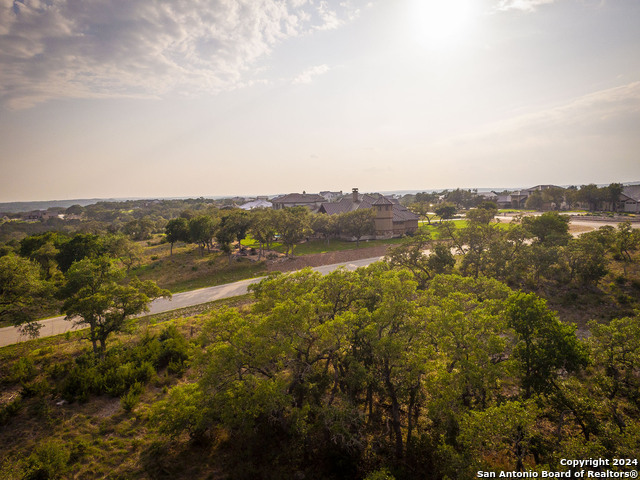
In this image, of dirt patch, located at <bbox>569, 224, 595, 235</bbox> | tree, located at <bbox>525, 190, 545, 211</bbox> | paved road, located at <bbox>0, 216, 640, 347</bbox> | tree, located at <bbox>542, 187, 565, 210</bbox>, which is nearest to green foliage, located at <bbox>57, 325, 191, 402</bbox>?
paved road, located at <bbox>0, 216, 640, 347</bbox>

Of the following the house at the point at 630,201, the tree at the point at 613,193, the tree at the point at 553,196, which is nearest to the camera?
the tree at the point at 613,193

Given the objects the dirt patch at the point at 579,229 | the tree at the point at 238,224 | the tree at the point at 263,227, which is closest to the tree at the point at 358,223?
the tree at the point at 263,227

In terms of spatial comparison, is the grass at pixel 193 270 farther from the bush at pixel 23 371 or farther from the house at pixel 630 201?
the house at pixel 630 201

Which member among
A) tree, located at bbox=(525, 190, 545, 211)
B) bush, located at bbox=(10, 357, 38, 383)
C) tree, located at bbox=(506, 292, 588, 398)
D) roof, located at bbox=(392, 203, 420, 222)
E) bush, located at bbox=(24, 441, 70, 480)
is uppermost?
tree, located at bbox=(525, 190, 545, 211)

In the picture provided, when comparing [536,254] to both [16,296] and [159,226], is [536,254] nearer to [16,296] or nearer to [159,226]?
[16,296]

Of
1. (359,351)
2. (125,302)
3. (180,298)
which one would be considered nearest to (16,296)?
(125,302)

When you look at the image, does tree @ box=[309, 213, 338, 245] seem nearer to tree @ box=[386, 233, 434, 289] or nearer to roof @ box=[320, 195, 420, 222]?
roof @ box=[320, 195, 420, 222]
